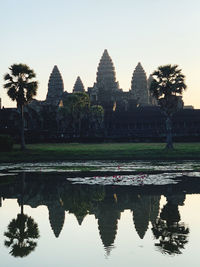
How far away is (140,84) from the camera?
162m

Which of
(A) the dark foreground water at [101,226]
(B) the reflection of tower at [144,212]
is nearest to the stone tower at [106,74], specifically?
(A) the dark foreground water at [101,226]

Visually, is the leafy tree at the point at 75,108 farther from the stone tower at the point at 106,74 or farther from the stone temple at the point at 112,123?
the stone tower at the point at 106,74

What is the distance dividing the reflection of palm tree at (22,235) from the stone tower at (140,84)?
14301cm

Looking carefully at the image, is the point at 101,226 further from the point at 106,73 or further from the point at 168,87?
the point at 106,73

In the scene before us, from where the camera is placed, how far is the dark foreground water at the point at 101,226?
43.9 ft

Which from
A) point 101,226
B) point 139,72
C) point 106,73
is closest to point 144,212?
point 101,226

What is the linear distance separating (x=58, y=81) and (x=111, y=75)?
50.1 feet

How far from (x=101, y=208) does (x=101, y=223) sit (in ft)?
10.8

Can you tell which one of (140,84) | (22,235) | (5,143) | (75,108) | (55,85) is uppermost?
(140,84)

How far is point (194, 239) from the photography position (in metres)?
15.3

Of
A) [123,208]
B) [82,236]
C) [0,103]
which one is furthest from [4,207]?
[0,103]

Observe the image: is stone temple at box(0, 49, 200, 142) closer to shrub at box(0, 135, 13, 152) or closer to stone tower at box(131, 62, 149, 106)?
shrub at box(0, 135, 13, 152)

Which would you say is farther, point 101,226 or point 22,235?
point 101,226

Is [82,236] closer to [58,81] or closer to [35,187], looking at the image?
[35,187]
